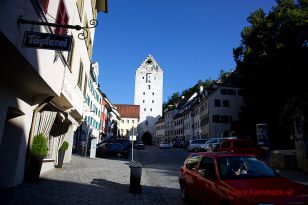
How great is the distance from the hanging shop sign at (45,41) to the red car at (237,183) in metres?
4.51

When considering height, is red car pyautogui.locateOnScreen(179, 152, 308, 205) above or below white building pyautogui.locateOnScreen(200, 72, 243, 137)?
below

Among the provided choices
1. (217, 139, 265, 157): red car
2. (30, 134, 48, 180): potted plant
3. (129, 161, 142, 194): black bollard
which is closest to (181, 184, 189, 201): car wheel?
(129, 161, 142, 194): black bollard

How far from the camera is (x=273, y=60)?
1403 inches

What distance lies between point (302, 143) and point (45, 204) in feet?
47.1

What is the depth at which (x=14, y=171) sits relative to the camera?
1062 centimetres

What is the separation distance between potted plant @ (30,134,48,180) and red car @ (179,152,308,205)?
20.1 feet

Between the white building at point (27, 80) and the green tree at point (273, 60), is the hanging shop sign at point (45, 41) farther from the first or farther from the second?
the green tree at point (273, 60)

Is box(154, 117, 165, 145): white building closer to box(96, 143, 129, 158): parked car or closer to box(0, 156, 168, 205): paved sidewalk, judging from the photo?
box(96, 143, 129, 158): parked car

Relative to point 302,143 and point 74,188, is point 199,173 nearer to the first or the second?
point 74,188

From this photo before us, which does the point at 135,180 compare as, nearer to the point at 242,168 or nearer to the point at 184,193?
the point at 184,193

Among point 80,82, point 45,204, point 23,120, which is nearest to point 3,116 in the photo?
point 23,120

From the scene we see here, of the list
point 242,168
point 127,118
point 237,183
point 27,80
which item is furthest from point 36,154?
point 127,118

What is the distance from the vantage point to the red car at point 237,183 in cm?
575

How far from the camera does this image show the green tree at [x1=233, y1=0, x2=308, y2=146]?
34.8 meters
